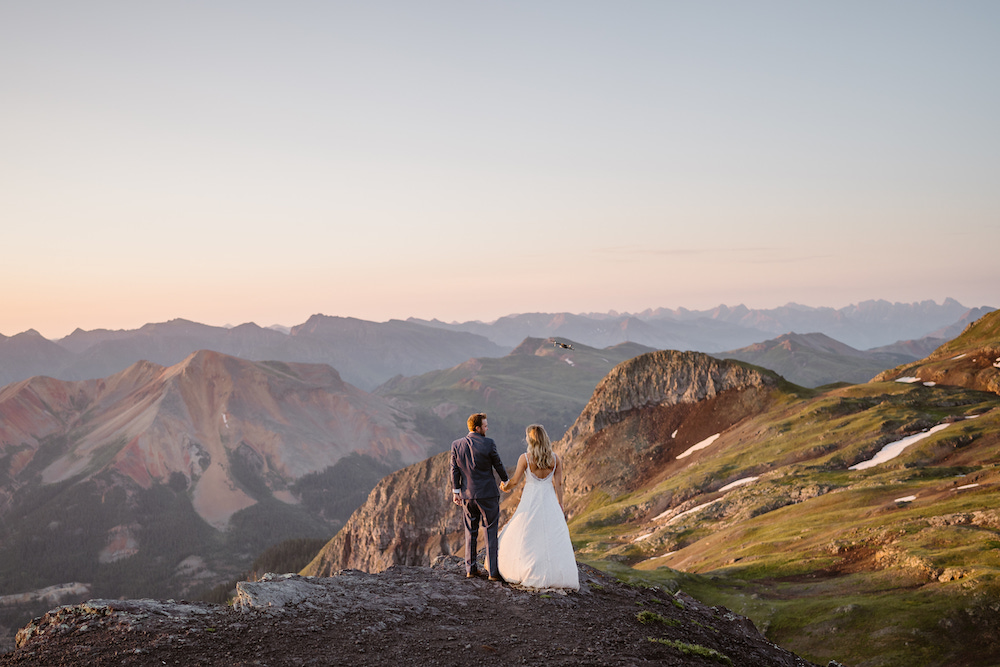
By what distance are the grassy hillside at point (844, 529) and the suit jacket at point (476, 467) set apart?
55.0 ft

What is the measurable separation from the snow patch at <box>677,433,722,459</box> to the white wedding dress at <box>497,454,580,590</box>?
253 ft

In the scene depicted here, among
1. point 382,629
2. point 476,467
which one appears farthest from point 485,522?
point 382,629

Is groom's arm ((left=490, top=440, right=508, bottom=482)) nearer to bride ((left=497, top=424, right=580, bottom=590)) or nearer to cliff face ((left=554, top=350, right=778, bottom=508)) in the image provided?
bride ((left=497, top=424, right=580, bottom=590))

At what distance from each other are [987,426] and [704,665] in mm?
50014

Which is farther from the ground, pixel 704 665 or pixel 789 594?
pixel 704 665

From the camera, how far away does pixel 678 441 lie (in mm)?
97438

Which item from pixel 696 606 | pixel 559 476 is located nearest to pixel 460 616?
pixel 559 476

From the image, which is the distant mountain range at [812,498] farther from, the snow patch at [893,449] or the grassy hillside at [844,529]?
the snow patch at [893,449]

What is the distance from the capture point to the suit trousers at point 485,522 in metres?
17.2

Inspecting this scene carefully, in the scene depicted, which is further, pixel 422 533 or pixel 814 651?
pixel 422 533

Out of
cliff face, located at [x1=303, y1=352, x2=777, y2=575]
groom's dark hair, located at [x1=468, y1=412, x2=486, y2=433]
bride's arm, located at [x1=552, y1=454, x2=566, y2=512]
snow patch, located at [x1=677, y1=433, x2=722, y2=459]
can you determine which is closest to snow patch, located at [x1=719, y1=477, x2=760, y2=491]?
snow patch, located at [x1=677, y1=433, x2=722, y2=459]

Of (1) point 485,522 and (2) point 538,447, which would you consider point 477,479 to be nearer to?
(1) point 485,522

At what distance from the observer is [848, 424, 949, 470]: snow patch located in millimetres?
52103

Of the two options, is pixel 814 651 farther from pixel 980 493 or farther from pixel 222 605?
pixel 222 605
